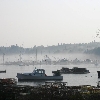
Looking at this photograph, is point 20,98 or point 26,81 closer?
point 20,98

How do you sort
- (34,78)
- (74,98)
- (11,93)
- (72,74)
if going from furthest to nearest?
(72,74) → (34,78) → (11,93) → (74,98)

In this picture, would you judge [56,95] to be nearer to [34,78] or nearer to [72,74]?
[34,78]

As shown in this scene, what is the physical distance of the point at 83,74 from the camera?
3669 inches

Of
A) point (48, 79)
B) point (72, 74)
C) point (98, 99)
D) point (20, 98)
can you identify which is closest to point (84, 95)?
point (98, 99)

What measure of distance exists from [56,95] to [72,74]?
6978cm

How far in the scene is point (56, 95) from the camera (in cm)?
2364

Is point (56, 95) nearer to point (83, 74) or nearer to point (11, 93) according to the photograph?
point (11, 93)

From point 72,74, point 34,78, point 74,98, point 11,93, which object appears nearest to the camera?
point 74,98

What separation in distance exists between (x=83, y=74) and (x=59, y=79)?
26.8 m

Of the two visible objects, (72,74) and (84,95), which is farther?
(72,74)

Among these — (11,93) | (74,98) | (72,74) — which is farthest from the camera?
(72,74)

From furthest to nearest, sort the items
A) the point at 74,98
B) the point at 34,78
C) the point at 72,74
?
the point at 72,74
the point at 34,78
the point at 74,98

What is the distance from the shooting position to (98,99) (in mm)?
22781

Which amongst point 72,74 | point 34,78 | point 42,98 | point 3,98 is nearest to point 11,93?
point 3,98
